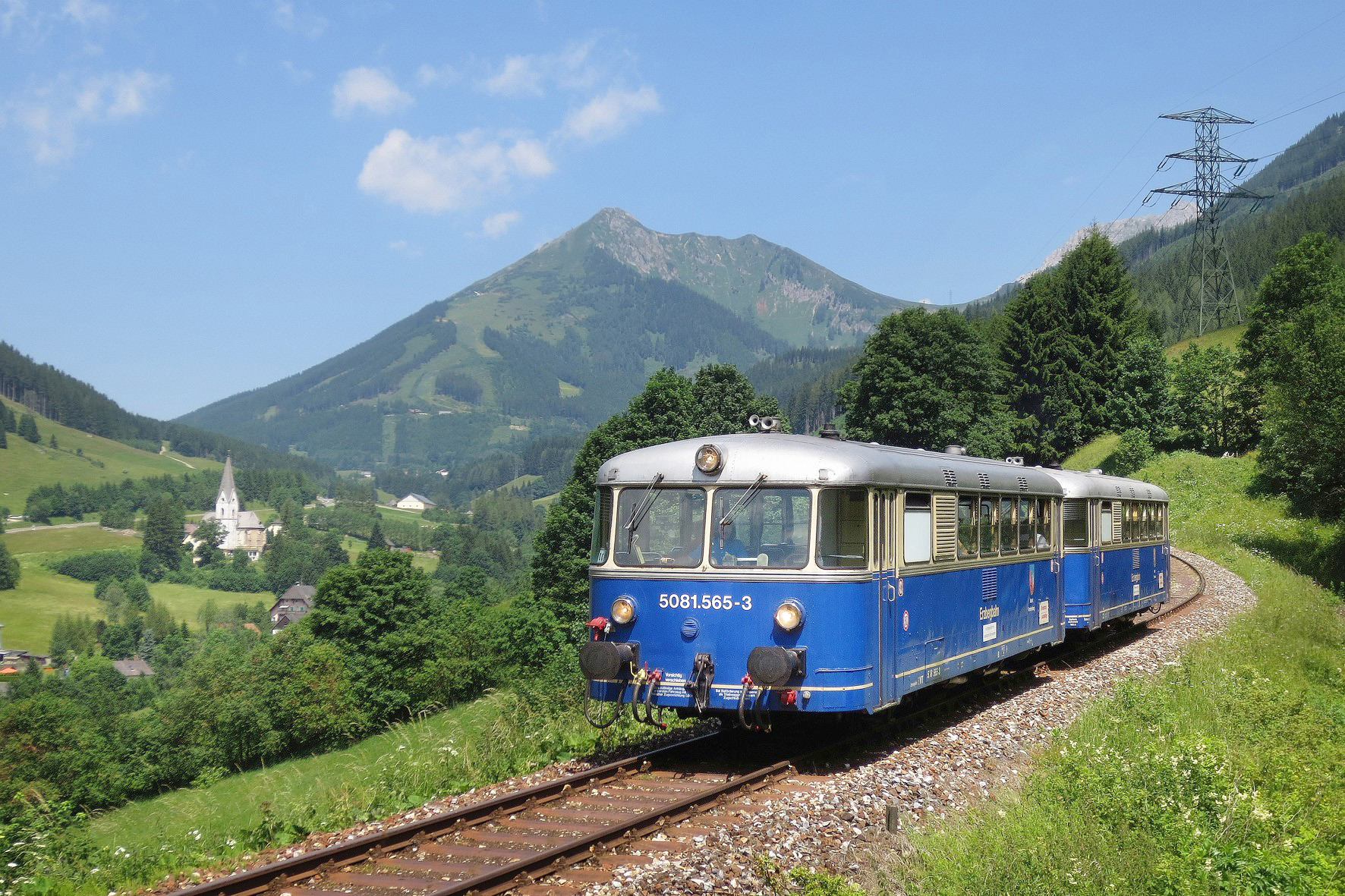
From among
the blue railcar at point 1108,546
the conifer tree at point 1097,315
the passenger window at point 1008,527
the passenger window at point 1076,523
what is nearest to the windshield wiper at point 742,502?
the passenger window at point 1008,527

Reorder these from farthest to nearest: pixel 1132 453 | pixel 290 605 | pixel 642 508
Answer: pixel 290 605, pixel 1132 453, pixel 642 508

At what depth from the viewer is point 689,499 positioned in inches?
443

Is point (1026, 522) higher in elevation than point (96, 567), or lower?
higher

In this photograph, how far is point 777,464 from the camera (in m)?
10.9

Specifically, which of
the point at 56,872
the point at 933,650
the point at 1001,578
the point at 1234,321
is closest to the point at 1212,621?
the point at 1001,578

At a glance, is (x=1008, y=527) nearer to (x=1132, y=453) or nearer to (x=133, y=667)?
(x=1132, y=453)

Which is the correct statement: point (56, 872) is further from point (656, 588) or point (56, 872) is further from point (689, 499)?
point (689, 499)

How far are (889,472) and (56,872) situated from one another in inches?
340

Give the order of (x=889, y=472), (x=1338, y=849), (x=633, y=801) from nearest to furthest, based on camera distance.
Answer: (x=1338, y=849), (x=633, y=801), (x=889, y=472)

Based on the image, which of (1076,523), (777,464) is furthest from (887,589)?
(1076,523)

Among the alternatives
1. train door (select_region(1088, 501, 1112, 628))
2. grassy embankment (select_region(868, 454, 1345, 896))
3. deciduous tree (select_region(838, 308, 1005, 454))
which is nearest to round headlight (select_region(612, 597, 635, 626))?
grassy embankment (select_region(868, 454, 1345, 896))

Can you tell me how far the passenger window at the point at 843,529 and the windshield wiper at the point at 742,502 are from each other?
655 millimetres

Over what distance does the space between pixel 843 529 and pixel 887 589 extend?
1.01m

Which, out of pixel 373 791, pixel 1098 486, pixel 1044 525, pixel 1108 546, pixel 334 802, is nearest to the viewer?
pixel 334 802
